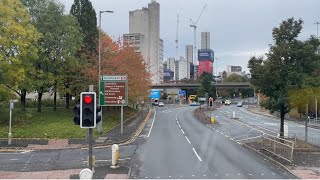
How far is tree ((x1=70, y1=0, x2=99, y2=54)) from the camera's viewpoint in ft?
186

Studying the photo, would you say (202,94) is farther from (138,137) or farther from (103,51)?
(138,137)

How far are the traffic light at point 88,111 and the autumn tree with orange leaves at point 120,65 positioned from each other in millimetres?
33726

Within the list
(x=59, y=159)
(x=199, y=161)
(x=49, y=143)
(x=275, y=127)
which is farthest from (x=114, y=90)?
(x=275, y=127)

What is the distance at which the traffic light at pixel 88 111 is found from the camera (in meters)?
12.9

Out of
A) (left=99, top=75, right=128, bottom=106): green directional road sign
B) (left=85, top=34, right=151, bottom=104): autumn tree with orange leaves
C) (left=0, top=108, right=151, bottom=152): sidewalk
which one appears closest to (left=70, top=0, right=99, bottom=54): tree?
(left=85, top=34, right=151, bottom=104): autumn tree with orange leaves

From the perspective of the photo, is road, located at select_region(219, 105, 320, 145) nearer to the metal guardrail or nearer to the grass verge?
the metal guardrail

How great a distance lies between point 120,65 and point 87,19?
1345 cm

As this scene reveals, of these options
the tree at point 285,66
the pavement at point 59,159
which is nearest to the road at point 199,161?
the pavement at point 59,159

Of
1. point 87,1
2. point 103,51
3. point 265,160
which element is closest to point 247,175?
point 265,160

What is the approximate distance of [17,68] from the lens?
131 ft

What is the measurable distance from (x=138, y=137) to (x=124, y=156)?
450 inches

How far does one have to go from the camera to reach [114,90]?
3528 cm

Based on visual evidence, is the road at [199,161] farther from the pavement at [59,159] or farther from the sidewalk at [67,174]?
the pavement at [59,159]

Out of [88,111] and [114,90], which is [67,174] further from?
[114,90]
